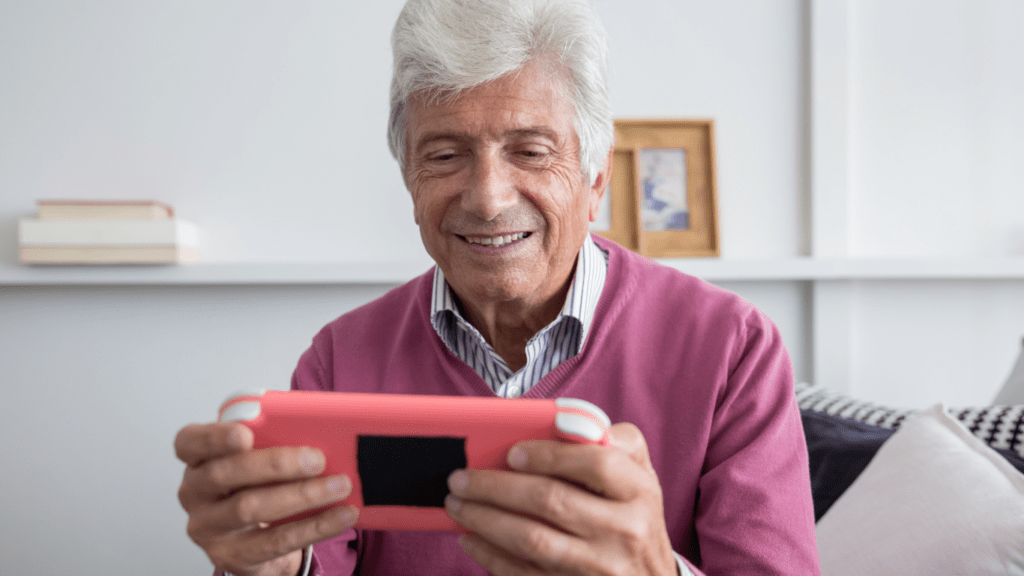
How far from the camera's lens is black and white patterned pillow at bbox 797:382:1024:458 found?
1.16m

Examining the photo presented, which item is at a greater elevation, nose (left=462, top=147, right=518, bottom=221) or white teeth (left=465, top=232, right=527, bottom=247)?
nose (left=462, top=147, right=518, bottom=221)

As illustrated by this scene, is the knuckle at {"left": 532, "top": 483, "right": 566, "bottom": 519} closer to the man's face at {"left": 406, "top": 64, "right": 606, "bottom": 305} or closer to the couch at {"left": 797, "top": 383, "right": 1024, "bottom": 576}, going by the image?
the man's face at {"left": 406, "top": 64, "right": 606, "bottom": 305}

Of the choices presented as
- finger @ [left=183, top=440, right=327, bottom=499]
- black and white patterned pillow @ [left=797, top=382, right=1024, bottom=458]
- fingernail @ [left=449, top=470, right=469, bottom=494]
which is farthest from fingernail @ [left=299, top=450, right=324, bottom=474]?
black and white patterned pillow @ [left=797, top=382, right=1024, bottom=458]

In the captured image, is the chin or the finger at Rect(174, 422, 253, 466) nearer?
the finger at Rect(174, 422, 253, 466)

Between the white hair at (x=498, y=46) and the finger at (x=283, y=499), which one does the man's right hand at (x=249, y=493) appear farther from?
the white hair at (x=498, y=46)

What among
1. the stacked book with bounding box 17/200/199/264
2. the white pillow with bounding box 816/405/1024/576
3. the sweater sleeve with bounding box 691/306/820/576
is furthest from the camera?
the stacked book with bounding box 17/200/199/264

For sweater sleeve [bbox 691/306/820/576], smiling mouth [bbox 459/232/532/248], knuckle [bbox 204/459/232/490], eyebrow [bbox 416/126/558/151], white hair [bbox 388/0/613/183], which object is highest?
white hair [bbox 388/0/613/183]

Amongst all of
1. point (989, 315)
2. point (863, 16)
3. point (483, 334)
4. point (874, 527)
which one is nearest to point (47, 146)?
point (483, 334)

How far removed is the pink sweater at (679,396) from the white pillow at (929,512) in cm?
25

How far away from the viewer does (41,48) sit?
2000mm

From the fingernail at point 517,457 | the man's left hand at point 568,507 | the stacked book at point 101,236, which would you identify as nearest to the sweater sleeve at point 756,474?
the man's left hand at point 568,507

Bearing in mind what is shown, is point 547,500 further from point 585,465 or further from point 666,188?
point 666,188

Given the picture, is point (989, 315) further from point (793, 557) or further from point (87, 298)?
point (87, 298)

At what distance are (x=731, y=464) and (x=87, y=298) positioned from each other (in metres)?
2.00
